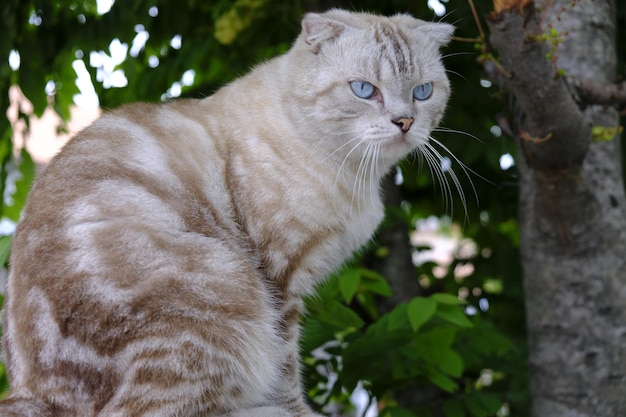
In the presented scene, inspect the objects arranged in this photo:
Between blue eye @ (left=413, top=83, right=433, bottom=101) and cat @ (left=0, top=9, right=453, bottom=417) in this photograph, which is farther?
blue eye @ (left=413, top=83, right=433, bottom=101)

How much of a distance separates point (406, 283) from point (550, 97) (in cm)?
140

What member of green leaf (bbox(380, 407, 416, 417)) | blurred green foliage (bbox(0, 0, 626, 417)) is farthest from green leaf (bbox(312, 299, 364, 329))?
green leaf (bbox(380, 407, 416, 417))

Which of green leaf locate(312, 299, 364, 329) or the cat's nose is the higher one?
the cat's nose

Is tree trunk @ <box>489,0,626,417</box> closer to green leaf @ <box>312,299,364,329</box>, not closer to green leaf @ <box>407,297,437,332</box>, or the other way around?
green leaf @ <box>407,297,437,332</box>

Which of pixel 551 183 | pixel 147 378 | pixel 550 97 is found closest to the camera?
pixel 147 378

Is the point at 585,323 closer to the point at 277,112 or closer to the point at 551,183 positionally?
the point at 551,183

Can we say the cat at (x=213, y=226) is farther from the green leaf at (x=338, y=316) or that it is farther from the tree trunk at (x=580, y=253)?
the tree trunk at (x=580, y=253)

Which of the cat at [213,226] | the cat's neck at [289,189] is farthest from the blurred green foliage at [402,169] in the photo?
the cat at [213,226]

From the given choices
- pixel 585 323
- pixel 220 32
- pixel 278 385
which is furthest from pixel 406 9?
pixel 278 385

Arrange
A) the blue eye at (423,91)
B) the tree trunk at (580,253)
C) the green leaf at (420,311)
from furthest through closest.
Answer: the tree trunk at (580,253)
the blue eye at (423,91)
the green leaf at (420,311)

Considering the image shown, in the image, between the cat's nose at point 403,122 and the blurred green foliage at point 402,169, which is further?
the blurred green foliage at point 402,169

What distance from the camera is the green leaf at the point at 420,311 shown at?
2.39 meters

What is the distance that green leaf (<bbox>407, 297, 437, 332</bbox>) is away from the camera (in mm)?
2387

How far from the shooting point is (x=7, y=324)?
7.10 feet
